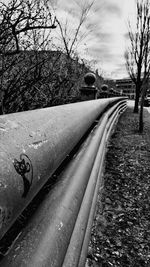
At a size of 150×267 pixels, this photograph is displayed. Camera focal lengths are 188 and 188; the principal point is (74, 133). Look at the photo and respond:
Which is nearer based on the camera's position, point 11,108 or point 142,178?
point 142,178

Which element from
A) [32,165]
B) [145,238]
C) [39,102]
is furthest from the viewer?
[39,102]

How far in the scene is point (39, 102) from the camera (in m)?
3.62

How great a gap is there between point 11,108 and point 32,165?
8.95 feet

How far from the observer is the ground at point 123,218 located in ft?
4.35

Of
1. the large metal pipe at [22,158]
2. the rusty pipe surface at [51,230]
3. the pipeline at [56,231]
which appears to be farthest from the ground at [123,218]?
the large metal pipe at [22,158]

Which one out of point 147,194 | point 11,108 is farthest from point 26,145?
point 11,108

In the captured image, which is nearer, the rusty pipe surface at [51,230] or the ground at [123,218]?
the rusty pipe surface at [51,230]

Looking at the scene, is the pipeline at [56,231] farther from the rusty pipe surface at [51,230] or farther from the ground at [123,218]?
the ground at [123,218]

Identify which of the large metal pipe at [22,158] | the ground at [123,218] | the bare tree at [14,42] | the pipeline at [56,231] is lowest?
the ground at [123,218]

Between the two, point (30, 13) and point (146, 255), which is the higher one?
point (30, 13)

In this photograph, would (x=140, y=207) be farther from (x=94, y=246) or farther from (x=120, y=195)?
(x=94, y=246)

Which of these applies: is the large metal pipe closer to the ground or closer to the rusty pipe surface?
the rusty pipe surface

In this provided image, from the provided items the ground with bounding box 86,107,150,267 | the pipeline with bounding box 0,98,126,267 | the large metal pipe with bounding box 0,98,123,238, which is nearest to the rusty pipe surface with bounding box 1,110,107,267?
the pipeline with bounding box 0,98,126,267

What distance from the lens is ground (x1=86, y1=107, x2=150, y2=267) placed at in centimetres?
133
